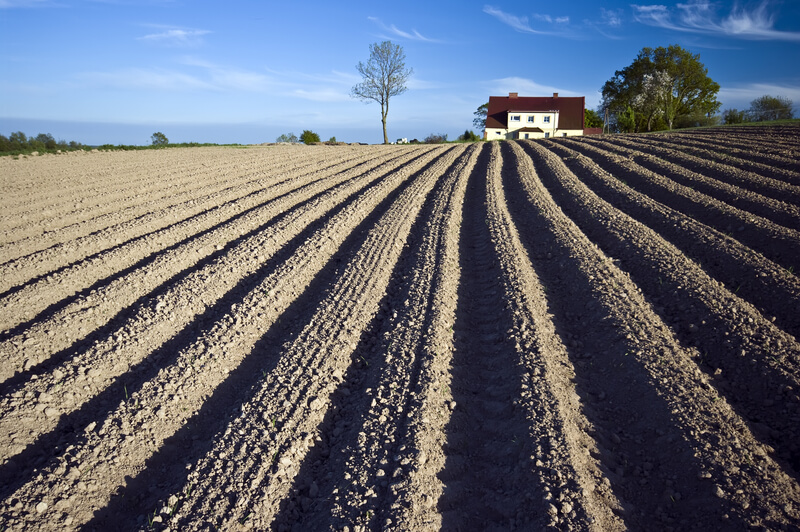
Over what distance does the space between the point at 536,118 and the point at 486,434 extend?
54.2m

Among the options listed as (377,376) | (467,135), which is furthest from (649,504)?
(467,135)

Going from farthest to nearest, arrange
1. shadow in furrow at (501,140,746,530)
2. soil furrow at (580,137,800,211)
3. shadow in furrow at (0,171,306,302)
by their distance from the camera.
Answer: soil furrow at (580,137,800,211)
shadow in furrow at (0,171,306,302)
shadow in furrow at (501,140,746,530)

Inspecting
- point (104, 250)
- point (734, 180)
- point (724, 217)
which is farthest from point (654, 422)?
point (734, 180)

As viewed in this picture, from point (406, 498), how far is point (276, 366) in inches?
83.6

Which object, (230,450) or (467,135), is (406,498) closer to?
(230,450)

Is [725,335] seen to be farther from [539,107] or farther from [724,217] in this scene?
[539,107]

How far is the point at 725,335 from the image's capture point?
4.85m

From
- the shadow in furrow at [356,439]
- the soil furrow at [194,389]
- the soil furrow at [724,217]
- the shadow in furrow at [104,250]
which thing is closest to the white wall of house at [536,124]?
the soil furrow at [724,217]

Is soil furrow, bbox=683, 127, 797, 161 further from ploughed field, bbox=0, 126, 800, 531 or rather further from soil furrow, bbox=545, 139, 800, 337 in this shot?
soil furrow, bbox=545, 139, 800, 337

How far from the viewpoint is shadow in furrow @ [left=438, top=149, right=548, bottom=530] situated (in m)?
3.06

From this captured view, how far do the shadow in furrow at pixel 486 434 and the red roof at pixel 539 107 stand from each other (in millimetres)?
51553

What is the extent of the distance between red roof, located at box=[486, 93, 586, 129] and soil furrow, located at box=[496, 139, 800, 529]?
5111 centimetres

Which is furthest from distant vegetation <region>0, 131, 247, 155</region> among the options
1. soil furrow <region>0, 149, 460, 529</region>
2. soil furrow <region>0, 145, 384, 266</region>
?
soil furrow <region>0, 149, 460, 529</region>

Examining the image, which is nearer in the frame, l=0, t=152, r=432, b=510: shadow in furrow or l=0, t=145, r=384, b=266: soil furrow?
l=0, t=152, r=432, b=510: shadow in furrow
